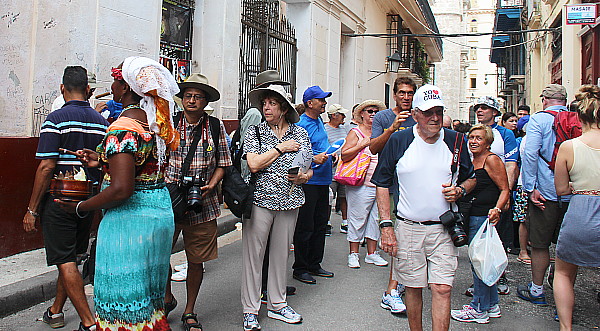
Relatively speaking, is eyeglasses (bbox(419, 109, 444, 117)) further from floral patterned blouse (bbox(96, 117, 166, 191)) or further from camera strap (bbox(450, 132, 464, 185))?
floral patterned blouse (bbox(96, 117, 166, 191))

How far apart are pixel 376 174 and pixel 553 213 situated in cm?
226

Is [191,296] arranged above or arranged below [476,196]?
below

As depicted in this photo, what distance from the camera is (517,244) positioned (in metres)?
7.91

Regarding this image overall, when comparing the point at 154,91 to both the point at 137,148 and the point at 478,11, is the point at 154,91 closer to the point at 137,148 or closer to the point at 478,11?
the point at 137,148

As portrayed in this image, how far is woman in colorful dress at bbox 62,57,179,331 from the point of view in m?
3.08

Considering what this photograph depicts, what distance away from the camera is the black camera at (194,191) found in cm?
409

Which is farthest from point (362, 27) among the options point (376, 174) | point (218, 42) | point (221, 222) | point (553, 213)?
point (376, 174)

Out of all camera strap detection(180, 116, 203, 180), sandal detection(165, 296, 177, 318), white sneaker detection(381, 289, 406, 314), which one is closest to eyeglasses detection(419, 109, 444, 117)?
camera strap detection(180, 116, 203, 180)

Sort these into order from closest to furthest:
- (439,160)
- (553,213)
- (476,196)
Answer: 1. (439,160)
2. (476,196)
3. (553,213)

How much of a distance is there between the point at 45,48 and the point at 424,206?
4732mm

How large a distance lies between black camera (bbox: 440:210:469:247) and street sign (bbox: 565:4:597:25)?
366 inches

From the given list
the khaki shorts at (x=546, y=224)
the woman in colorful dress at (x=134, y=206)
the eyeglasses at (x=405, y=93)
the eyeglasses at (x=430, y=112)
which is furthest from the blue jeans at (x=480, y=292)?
the woman in colorful dress at (x=134, y=206)

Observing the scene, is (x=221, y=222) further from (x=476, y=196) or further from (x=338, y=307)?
(x=476, y=196)

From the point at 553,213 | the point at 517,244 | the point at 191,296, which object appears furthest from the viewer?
the point at 517,244
